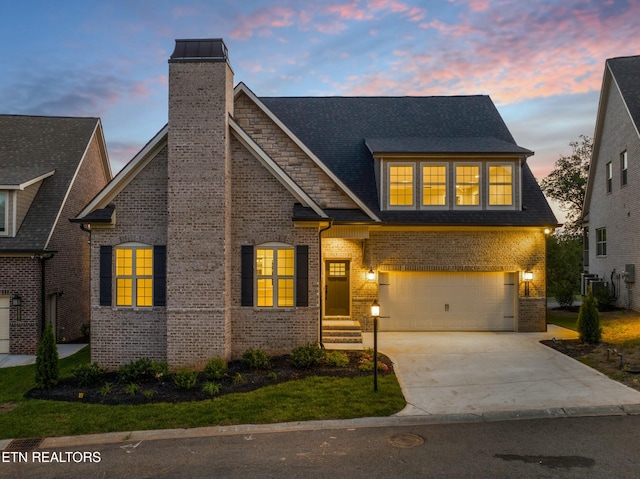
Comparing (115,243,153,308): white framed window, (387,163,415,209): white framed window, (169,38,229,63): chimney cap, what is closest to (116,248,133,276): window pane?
(115,243,153,308): white framed window

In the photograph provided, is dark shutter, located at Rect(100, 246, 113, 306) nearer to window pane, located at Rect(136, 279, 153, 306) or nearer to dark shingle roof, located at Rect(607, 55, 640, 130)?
window pane, located at Rect(136, 279, 153, 306)

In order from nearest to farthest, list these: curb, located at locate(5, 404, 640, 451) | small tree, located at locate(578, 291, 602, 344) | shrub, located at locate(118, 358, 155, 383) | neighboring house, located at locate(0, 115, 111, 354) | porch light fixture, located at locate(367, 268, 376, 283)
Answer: curb, located at locate(5, 404, 640, 451) < shrub, located at locate(118, 358, 155, 383) < small tree, located at locate(578, 291, 602, 344) < neighboring house, located at locate(0, 115, 111, 354) < porch light fixture, located at locate(367, 268, 376, 283)

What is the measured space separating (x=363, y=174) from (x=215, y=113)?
740 cm

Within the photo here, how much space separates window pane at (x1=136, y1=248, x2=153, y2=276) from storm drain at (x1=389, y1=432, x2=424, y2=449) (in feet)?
26.1

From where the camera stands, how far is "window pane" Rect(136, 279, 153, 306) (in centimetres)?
1242

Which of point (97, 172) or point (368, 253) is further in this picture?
point (97, 172)

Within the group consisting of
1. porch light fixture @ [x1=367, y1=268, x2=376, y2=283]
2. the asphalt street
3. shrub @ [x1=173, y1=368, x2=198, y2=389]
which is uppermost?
porch light fixture @ [x1=367, y1=268, x2=376, y2=283]

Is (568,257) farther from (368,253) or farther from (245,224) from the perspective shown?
(245,224)

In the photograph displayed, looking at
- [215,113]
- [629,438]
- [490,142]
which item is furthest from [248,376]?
[490,142]

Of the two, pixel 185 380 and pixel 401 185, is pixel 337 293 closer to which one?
pixel 401 185

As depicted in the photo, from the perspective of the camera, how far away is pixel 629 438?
737cm

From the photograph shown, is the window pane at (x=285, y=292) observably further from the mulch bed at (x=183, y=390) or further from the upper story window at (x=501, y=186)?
the upper story window at (x=501, y=186)

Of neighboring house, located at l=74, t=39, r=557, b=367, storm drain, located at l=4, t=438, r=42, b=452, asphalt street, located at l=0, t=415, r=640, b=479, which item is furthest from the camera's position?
neighboring house, located at l=74, t=39, r=557, b=367

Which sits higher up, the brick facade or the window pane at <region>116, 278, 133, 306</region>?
the brick facade
